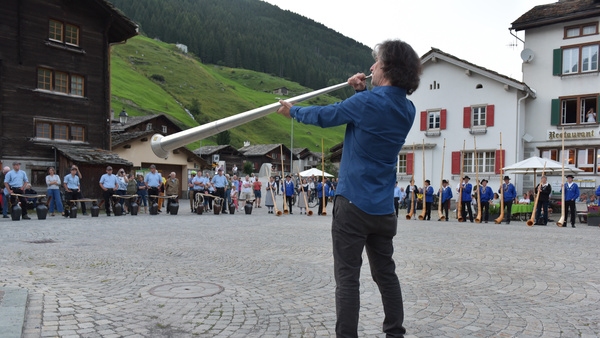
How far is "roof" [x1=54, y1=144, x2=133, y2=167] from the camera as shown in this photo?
22609 mm

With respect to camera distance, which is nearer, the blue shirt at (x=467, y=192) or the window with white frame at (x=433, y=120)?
the blue shirt at (x=467, y=192)

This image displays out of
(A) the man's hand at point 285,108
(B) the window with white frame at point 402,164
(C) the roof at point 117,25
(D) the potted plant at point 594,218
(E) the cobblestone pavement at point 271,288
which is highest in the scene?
(C) the roof at point 117,25

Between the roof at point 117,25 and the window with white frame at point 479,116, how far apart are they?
69.0 feet

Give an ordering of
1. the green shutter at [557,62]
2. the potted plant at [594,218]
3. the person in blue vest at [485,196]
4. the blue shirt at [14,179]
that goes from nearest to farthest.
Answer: the blue shirt at [14,179] < the potted plant at [594,218] < the person in blue vest at [485,196] < the green shutter at [557,62]

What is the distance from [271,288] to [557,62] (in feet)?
92.4

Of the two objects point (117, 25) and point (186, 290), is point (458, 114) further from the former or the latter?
point (186, 290)

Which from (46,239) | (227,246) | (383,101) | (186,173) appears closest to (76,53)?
(186,173)

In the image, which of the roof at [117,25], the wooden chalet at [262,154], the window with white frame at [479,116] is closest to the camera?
the roof at [117,25]

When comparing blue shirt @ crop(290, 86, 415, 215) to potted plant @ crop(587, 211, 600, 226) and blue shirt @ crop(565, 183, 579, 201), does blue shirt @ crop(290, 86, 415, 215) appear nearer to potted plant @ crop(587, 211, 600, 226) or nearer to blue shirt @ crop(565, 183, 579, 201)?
blue shirt @ crop(565, 183, 579, 201)

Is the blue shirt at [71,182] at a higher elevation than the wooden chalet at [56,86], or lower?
lower

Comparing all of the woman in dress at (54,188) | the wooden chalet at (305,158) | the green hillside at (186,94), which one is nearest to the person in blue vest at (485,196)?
the woman in dress at (54,188)

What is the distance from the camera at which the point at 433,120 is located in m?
32.0

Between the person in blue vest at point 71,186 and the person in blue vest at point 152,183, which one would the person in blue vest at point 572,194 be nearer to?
the person in blue vest at point 152,183

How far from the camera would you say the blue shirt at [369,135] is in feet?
10.8
